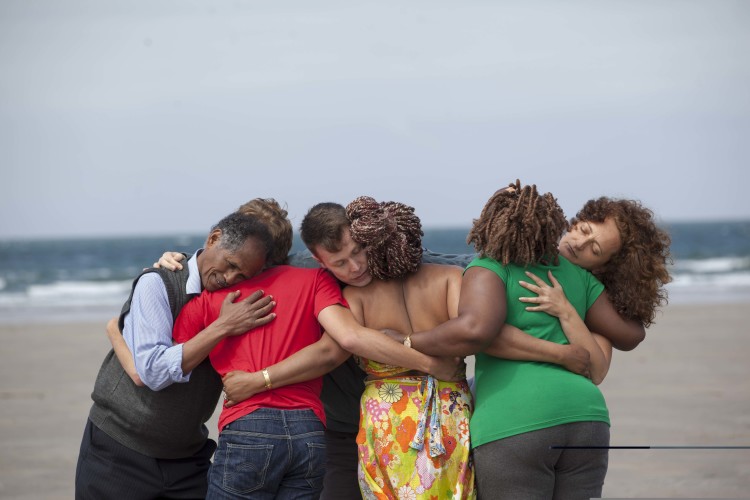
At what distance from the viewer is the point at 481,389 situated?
→ 2.86 m

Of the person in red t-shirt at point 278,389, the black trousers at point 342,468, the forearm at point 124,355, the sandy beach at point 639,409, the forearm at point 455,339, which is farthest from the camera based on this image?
the sandy beach at point 639,409

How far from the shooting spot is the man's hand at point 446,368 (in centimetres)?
284

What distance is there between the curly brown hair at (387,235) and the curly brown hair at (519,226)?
0.20 m

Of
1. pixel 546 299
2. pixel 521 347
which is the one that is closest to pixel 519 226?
pixel 546 299

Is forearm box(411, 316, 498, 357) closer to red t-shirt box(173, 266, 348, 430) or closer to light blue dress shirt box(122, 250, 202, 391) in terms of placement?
red t-shirt box(173, 266, 348, 430)

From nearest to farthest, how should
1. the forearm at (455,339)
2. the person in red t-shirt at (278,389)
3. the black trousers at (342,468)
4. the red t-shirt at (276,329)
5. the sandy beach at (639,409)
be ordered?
the forearm at (455,339) < the person in red t-shirt at (278,389) < the red t-shirt at (276,329) < the black trousers at (342,468) < the sandy beach at (639,409)

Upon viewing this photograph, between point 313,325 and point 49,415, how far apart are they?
6.10 metres

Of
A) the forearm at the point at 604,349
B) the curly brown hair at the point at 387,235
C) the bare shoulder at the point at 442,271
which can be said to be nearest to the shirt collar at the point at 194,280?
the curly brown hair at the point at 387,235

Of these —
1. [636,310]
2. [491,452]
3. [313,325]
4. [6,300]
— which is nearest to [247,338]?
[313,325]

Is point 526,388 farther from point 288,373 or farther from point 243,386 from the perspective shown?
point 243,386

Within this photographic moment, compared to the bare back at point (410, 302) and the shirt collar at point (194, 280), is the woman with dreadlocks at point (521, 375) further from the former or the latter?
the shirt collar at point (194, 280)

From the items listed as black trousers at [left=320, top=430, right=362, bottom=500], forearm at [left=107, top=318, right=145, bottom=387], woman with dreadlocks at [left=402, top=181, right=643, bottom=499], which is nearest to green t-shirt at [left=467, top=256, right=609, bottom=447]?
woman with dreadlocks at [left=402, top=181, right=643, bottom=499]

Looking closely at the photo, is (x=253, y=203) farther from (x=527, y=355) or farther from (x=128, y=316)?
(x=527, y=355)

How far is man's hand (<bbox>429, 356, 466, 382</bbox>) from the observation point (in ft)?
9.33
